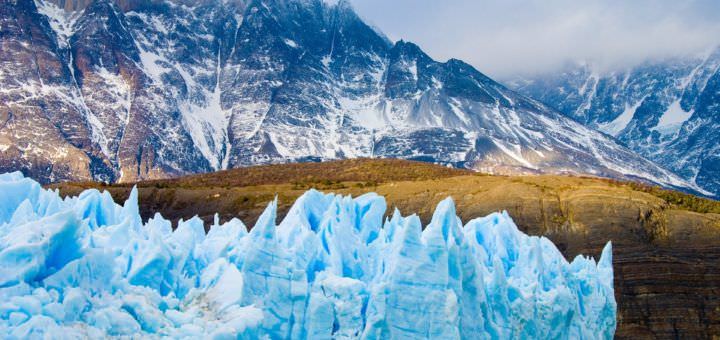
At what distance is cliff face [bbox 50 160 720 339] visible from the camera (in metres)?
67.6

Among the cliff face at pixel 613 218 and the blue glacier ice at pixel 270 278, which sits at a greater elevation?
the cliff face at pixel 613 218

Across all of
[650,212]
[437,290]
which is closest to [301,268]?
[437,290]

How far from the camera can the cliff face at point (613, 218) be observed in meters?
67.6

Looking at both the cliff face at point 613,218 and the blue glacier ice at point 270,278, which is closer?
the blue glacier ice at point 270,278

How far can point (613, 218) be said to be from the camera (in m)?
74.1

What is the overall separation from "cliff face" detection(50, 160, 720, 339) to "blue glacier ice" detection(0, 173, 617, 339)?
3609 centimetres

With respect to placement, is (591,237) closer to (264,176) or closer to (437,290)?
(437,290)

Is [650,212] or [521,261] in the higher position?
[650,212]

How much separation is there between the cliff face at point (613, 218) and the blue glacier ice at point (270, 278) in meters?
36.1

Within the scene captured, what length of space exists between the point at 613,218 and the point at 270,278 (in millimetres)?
55436

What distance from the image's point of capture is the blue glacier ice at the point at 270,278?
20.6 m

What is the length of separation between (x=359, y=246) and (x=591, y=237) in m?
48.5

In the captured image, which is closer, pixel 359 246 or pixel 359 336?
pixel 359 336

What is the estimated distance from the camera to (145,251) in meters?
24.3
